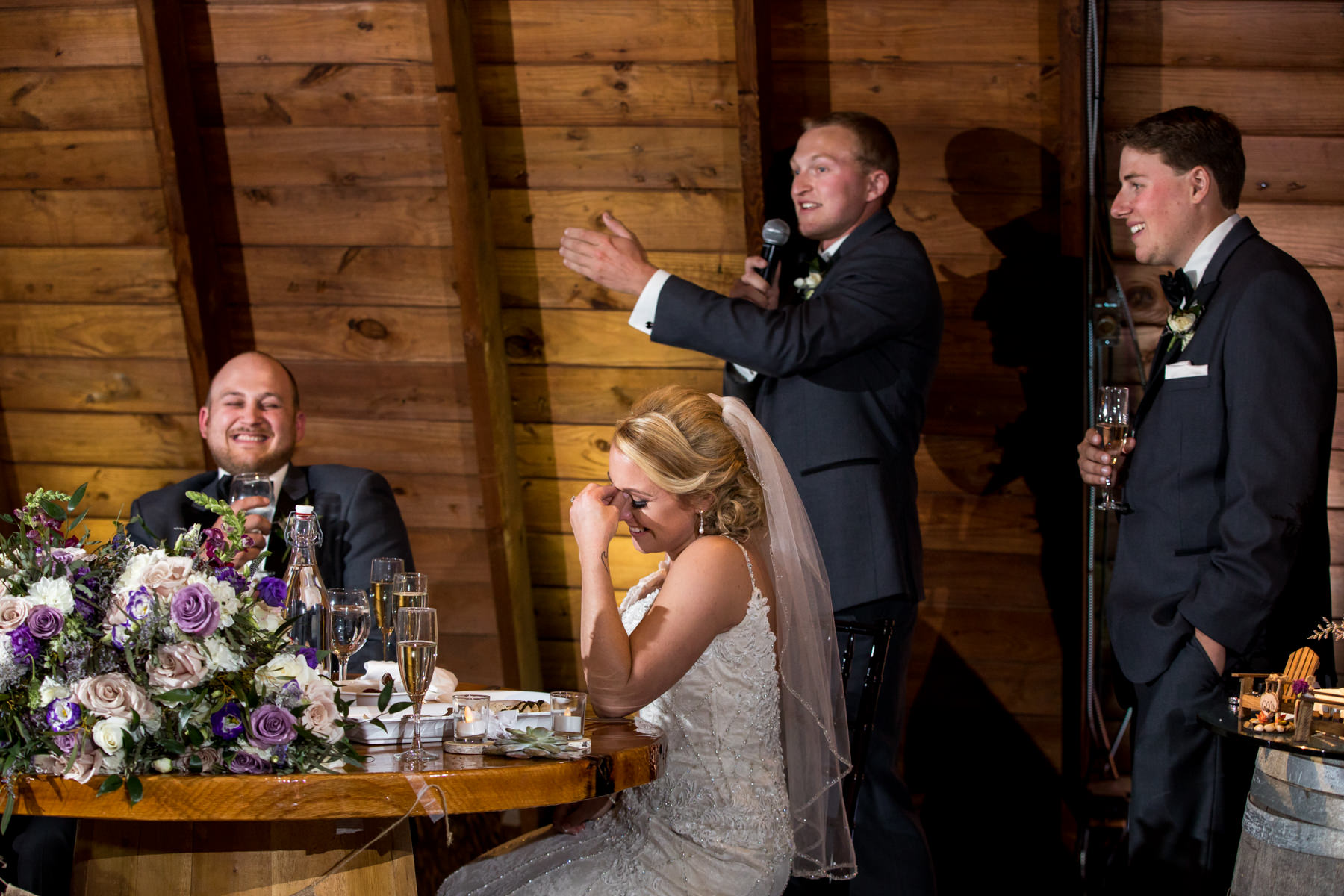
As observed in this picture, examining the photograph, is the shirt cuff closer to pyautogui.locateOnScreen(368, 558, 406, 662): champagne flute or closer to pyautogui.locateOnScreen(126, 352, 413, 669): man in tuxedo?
pyautogui.locateOnScreen(126, 352, 413, 669): man in tuxedo

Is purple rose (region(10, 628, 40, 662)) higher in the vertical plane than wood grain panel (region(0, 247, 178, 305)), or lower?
lower

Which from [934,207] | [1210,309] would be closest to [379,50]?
[934,207]

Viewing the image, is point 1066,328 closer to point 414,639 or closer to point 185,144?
point 414,639

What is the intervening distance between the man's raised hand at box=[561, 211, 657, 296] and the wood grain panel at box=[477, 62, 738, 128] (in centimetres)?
58

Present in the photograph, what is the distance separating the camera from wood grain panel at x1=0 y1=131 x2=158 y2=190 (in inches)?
147

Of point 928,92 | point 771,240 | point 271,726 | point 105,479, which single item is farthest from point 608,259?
point 105,479

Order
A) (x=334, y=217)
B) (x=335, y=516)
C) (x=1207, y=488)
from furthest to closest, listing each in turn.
Result: (x=334, y=217) → (x=335, y=516) → (x=1207, y=488)

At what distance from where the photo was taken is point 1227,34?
3262 millimetres

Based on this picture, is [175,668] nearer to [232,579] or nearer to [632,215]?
[232,579]

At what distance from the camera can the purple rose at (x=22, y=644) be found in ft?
5.76

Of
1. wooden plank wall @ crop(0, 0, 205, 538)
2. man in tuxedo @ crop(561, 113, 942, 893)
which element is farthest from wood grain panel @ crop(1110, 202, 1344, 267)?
wooden plank wall @ crop(0, 0, 205, 538)

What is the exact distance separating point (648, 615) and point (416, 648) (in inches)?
17.4

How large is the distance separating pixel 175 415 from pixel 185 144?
877 mm

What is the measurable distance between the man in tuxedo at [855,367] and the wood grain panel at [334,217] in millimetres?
813
